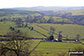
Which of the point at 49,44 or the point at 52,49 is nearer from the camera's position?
the point at 52,49

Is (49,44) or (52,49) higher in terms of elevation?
(52,49)

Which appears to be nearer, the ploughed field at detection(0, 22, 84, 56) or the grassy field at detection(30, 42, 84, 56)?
the grassy field at detection(30, 42, 84, 56)

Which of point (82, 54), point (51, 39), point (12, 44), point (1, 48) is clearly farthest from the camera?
point (51, 39)

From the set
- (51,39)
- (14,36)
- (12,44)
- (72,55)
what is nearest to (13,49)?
(12,44)

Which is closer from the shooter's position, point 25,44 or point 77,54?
point 25,44

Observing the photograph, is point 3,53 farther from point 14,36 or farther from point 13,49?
point 14,36

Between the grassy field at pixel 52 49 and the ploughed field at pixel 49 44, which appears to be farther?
the ploughed field at pixel 49 44

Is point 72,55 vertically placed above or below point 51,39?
above

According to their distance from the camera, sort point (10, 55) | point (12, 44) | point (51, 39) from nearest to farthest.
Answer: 1. point (12, 44)
2. point (10, 55)
3. point (51, 39)

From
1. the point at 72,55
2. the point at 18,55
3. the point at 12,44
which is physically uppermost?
the point at 12,44

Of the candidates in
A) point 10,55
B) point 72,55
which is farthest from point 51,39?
point 10,55
